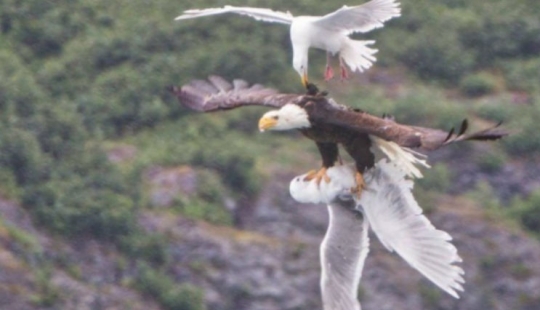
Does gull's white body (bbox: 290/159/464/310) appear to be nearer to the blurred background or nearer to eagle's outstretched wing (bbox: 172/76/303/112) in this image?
eagle's outstretched wing (bbox: 172/76/303/112)

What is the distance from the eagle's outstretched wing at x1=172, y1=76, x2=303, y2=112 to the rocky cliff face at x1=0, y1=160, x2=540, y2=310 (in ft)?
45.0

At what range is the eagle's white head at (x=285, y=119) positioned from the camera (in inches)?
524

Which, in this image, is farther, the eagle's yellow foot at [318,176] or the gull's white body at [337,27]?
the gull's white body at [337,27]

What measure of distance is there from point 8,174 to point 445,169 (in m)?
7.02

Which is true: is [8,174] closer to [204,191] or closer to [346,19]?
[204,191]

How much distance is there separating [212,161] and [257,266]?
2681mm

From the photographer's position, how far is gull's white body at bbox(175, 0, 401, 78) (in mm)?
14305

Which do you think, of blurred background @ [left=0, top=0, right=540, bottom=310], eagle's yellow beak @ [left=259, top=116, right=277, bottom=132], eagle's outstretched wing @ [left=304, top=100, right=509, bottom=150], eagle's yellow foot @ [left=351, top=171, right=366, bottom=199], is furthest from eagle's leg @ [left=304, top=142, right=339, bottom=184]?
blurred background @ [left=0, top=0, right=540, bottom=310]

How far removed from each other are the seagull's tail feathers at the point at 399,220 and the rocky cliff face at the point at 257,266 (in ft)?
48.0

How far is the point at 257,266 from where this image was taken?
97.5ft

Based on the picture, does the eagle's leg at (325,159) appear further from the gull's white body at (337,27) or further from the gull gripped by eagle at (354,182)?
the gull's white body at (337,27)

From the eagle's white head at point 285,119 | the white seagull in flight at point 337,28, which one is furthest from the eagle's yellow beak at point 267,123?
the white seagull in flight at point 337,28

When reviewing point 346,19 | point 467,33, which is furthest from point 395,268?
point 346,19

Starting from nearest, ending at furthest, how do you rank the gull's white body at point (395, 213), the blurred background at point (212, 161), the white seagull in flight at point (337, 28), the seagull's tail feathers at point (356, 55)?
the gull's white body at point (395, 213)
the white seagull in flight at point (337, 28)
the seagull's tail feathers at point (356, 55)
the blurred background at point (212, 161)
